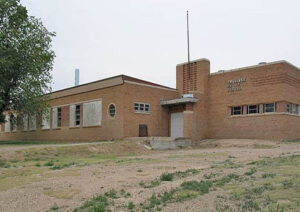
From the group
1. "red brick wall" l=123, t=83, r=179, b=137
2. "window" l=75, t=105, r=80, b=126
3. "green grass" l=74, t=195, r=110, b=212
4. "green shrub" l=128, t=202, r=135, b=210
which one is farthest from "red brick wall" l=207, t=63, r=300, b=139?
"green shrub" l=128, t=202, r=135, b=210

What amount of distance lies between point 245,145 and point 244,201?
64.9ft

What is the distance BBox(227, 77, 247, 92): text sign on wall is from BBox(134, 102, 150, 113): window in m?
7.57

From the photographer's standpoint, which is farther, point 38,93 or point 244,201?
point 38,93

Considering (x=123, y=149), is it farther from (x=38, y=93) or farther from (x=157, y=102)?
(x=38, y=93)

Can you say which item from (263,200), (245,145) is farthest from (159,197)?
(245,145)

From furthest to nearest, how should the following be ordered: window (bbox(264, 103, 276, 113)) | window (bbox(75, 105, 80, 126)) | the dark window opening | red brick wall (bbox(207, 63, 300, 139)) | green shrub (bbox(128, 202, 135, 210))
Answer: window (bbox(75, 105, 80, 126)) → the dark window opening → window (bbox(264, 103, 276, 113)) → red brick wall (bbox(207, 63, 300, 139)) → green shrub (bbox(128, 202, 135, 210))

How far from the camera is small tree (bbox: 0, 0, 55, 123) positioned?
28359 millimetres

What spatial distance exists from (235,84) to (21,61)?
18636 millimetres

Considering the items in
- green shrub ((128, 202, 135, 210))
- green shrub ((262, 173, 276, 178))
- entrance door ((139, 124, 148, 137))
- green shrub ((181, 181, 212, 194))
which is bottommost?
green shrub ((128, 202, 135, 210))

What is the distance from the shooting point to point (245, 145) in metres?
26.2

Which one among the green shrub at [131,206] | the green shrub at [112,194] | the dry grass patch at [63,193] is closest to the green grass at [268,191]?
the green shrub at [131,206]

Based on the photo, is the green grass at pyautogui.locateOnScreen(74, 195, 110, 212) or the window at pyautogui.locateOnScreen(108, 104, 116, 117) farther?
the window at pyautogui.locateOnScreen(108, 104, 116, 117)

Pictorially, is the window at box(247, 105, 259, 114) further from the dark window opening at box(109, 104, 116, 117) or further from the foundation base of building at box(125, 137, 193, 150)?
the dark window opening at box(109, 104, 116, 117)

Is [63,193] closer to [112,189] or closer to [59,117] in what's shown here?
[112,189]
